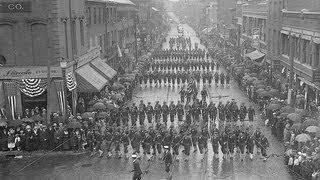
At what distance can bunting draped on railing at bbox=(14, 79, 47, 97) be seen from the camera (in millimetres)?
29484

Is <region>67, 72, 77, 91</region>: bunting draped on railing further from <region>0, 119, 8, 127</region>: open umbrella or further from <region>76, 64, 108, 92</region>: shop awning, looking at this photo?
<region>0, 119, 8, 127</region>: open umbrella

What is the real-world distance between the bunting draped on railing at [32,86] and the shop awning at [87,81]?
361 cm

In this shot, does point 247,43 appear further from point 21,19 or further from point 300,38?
point 21,19

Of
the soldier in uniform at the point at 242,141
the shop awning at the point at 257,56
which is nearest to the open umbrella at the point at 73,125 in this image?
the soldier in uniform at the point at 242,141

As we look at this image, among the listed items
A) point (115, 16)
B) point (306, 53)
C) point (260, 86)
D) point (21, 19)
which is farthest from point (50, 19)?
point (115, 16)

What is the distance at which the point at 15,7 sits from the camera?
28.8 metres

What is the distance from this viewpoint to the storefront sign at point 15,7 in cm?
2873

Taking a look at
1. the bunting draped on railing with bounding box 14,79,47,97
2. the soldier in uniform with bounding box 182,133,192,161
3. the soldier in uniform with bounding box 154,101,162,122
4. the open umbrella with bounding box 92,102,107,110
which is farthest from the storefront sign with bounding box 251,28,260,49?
the soldier in uniform with bounding box 182,133,192,161

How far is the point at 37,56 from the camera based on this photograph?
29.7m

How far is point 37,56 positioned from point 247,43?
39389mm

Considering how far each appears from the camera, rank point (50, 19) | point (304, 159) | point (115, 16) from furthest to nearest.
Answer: point (115, 16) < point (50, 19) < point (304, 159)

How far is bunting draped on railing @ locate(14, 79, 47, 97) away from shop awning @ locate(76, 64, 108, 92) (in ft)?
11.8

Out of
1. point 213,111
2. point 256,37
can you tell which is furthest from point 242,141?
point 256,37

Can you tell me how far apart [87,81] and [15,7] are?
738 cm
